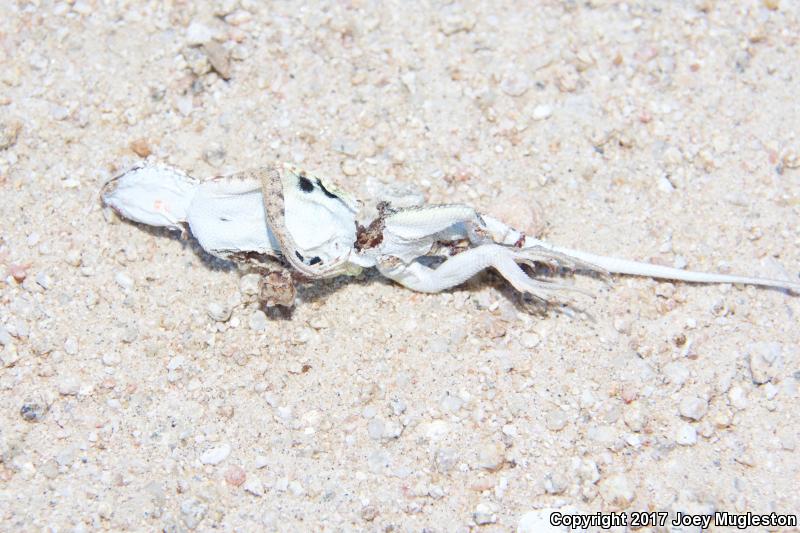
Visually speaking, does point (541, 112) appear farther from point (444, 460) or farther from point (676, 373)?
point (444, 460)

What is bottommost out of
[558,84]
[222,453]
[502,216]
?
[222,453]

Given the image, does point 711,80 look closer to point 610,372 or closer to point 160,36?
point 610,372

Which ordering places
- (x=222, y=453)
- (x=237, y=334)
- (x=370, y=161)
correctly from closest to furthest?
1. (x=222, y=453)
2. (x=237, y=334)
3. (x=370, y=161)

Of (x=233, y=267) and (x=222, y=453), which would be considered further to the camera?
(x=233, y=267)

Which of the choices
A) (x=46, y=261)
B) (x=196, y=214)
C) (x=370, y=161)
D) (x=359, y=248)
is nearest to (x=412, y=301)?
(x=359, y=248)

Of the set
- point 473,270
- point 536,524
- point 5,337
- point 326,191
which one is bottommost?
point 536,524

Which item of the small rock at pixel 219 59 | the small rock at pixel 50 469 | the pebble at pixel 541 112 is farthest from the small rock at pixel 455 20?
the small rock at pixel 50 469

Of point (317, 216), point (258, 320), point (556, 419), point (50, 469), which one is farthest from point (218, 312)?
point (556, 419)
